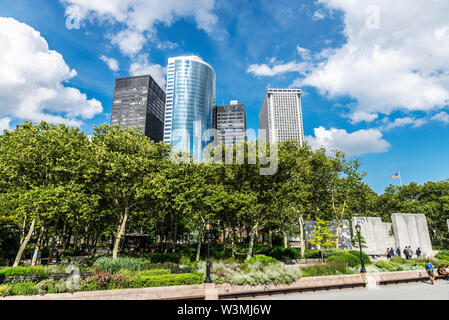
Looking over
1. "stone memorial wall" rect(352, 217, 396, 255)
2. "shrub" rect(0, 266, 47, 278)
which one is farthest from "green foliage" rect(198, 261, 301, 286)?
"stone memorial wall" rect(352, 217, 396, 255)

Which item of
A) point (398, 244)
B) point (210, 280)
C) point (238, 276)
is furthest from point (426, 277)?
point (398, 244)

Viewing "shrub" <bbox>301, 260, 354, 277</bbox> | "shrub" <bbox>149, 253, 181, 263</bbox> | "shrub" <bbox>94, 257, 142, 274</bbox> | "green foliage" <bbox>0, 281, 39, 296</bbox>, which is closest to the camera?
"green foliage" <bbox>0, 281, 39, 296</bbox>

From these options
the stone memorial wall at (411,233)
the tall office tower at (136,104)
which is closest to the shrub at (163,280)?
the stone memorial wall at (411,233)

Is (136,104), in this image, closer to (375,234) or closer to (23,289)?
(375,234)

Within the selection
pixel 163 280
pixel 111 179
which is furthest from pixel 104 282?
pixel 111 179

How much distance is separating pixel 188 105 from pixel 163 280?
549 ft

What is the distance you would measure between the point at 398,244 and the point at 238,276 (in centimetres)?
3301

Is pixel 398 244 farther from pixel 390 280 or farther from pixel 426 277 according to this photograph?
pixel 390 280

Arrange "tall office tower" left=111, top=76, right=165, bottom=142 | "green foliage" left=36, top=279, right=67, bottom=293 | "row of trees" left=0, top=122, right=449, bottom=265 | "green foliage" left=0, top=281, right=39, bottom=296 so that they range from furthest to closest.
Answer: "tall office tower" left=111, top=76, right=165, bottom=142 < "row of trees" left=0, top=122, right=449, bottom=265 < "green foliage" left=36, top=279, right=67, bottom=293 < "green foliage" left=0, top=281, right=39, bottom=296

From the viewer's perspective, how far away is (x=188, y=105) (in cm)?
17238

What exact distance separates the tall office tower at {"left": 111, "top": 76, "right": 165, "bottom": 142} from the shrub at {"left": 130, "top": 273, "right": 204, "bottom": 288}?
167 meters

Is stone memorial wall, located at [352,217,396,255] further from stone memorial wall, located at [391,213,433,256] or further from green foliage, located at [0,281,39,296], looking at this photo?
green foliage, located at [0,281,39,296]

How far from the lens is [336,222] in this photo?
36.6 metres

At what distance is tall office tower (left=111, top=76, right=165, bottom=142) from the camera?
6845 inches
